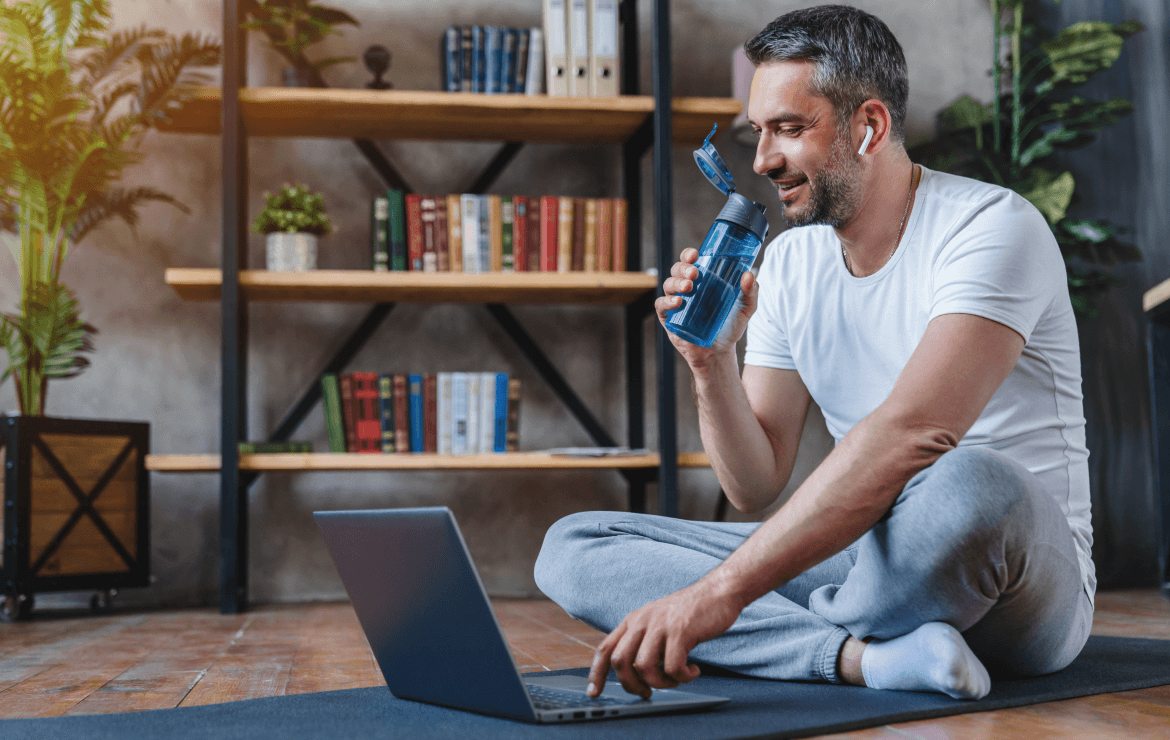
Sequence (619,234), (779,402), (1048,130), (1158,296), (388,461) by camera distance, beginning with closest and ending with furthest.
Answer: (779,402) → (1158,296) → (388,461) → (619,234) → (1048,130)

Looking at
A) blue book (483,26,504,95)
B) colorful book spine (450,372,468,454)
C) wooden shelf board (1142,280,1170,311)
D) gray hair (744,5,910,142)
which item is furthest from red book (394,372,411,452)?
wooden shelf board (1142,280,1170,311)

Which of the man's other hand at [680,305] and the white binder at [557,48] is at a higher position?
the white binder at [557,48]

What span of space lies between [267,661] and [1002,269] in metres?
1.15

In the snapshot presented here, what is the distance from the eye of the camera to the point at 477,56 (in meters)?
2.37

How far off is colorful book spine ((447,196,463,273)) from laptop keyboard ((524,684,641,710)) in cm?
155

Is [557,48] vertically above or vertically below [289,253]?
above

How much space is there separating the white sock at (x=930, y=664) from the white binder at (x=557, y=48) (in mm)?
1715

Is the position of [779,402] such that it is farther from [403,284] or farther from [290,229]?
[290,229]

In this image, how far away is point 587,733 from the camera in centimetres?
80

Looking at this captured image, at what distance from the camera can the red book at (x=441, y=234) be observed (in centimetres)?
234

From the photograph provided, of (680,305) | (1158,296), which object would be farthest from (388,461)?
(1158,296)

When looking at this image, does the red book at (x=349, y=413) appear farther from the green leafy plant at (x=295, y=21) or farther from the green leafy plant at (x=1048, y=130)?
the green leafy plant at (x=1048, y=130)

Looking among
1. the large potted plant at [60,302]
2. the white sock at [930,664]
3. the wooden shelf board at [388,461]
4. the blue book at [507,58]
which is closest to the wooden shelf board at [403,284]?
the large potted plant at [60,302]

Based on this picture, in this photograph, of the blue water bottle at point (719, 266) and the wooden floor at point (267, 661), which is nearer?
the wooden floor at point (267, 661)
